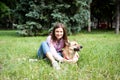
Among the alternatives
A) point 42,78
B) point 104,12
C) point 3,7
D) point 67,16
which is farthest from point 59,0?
point 104,12

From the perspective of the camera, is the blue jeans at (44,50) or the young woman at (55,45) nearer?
the young woman at (55,45)

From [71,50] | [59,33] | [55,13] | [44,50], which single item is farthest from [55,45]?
[55,13]

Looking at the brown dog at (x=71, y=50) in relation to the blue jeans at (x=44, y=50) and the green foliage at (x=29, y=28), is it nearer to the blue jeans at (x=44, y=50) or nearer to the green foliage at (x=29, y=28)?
the blue jeans at (x=44, y=50)

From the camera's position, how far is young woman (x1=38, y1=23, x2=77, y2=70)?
254 inches

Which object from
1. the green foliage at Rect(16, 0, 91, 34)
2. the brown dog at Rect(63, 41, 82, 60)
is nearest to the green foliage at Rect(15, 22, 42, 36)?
the green foliage at Rect(16, 0, 91, 34)

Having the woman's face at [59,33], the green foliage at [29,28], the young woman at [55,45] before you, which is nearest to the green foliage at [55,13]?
the green foliage at [29,28]

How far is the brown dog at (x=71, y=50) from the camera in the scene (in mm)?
6402

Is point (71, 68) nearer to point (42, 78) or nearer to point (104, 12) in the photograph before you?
point (42, 78)

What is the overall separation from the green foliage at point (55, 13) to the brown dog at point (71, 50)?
12612 millimetres

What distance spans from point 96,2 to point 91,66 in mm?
29512

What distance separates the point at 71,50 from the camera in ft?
21.3

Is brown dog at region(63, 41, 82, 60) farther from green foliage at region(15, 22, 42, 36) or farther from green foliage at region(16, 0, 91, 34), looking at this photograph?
green foliage at region(15, 22, 42, 36)

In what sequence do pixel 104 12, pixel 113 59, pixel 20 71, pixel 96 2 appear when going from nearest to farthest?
pixel 20 71, pixel 113 59, pixel 96 2, pixel 104 12

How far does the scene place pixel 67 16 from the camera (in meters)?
19.9
